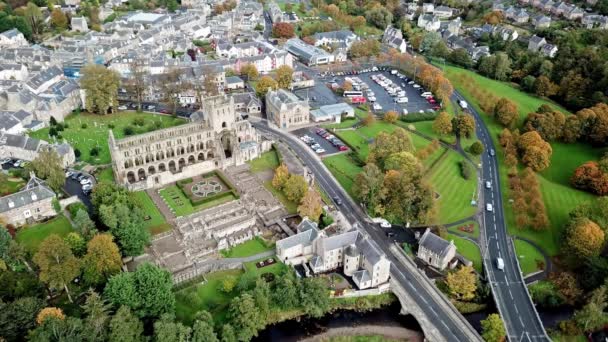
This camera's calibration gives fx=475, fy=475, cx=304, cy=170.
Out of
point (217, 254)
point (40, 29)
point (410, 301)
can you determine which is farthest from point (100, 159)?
point (40, 29)

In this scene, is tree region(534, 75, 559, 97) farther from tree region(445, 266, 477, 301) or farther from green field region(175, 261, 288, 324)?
green field region(175, 261, 288, 324)

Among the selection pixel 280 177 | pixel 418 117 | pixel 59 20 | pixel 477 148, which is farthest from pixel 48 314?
pixel 59 20

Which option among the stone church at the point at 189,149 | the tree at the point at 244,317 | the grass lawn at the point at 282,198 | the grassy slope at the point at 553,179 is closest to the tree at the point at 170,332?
the tree at the point at 244,317

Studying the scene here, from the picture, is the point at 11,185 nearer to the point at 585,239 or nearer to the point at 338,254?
the point at 338,254

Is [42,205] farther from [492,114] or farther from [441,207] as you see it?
[492,114]

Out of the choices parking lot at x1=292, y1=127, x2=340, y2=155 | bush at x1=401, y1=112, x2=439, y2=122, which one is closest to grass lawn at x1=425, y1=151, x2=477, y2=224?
bush at x1=401, y1=112, x2=439, y2=122

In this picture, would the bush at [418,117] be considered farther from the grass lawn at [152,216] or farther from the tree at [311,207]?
the grass lawn at [152,216]

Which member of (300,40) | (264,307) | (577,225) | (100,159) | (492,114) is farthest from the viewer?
(300,40)
